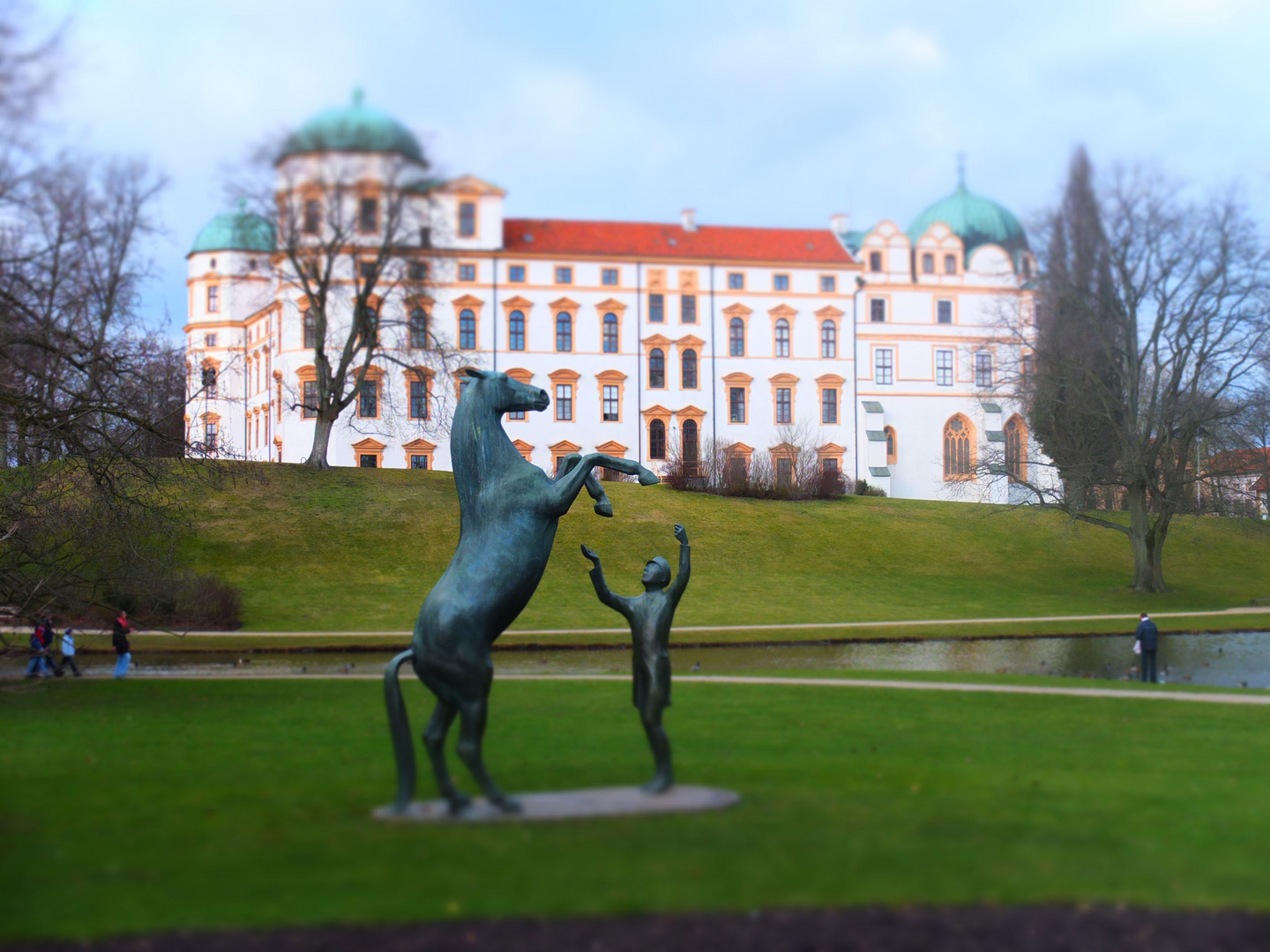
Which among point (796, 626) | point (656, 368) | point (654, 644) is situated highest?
point (656, 368)

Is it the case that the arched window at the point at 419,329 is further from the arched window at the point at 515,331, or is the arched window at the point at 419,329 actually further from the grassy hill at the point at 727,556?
the arched window at the point at 515,331

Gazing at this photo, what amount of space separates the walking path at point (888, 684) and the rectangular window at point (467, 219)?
54995 millimetres

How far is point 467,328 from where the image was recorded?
73188 millimetres

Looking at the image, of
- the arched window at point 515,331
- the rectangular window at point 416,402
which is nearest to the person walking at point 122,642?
the rectangular window at point 416,402

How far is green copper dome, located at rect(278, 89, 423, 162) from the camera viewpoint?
48.7m

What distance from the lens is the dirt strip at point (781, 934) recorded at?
679 centimetres

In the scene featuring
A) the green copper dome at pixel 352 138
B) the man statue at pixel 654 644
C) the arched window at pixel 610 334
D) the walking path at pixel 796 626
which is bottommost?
the walking path at pixel 796 626

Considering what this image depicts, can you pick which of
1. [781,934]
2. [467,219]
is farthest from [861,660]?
[467,219]

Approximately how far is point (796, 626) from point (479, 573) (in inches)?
933

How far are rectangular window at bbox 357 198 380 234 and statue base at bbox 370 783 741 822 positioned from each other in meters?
46.0

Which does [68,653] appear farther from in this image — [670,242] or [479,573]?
[670,242]

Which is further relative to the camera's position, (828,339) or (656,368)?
(828,339)

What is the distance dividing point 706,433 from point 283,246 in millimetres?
30496

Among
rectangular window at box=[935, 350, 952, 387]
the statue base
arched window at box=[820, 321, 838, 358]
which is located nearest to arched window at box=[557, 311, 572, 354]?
arched window at box=[820, 321, 838, 358]
